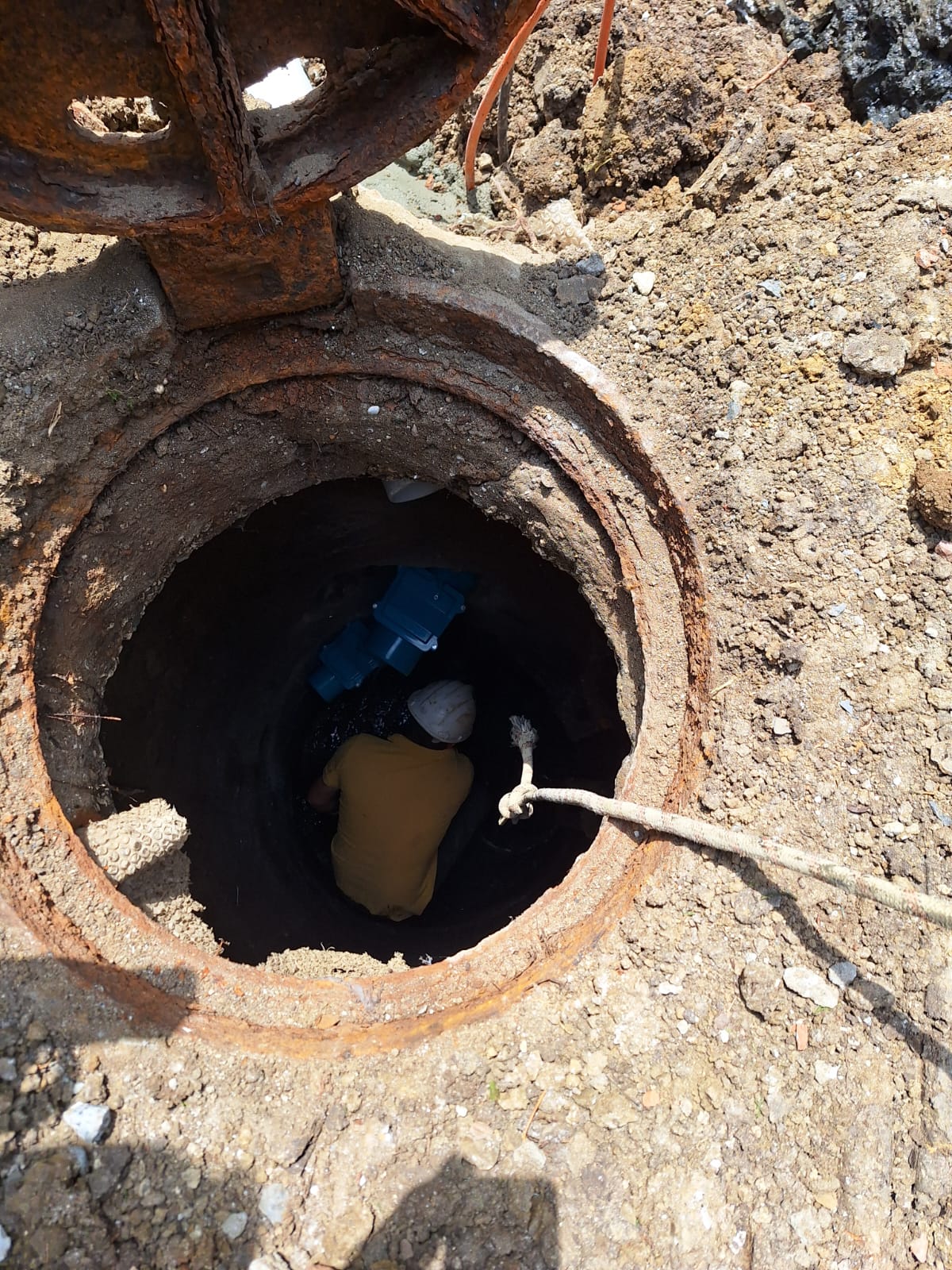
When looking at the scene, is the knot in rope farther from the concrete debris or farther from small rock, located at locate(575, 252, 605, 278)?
small rock, located at locate(575, 252, 605, 278)

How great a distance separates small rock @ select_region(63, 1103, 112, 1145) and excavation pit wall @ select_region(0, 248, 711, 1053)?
0.28m

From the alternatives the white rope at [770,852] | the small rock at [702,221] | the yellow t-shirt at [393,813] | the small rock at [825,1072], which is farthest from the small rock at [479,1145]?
the small rock at [702,221]

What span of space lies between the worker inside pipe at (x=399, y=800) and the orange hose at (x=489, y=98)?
9.30 ft

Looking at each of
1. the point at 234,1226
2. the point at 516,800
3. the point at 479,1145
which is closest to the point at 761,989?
the point at 479,1145

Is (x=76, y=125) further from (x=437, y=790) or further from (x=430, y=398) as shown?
(x=437, y=790)

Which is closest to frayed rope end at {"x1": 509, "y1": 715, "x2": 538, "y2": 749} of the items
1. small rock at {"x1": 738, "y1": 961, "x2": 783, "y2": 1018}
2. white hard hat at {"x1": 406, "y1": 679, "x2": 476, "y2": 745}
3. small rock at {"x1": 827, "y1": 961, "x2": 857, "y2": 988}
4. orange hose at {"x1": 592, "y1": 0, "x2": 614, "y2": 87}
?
white hard hat at {"x1": 406, "y1": 679, "x2": 476, "y2": 745}

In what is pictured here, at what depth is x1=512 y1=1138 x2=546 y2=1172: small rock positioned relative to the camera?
214 centimetres

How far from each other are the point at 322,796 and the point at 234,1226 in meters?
2.87

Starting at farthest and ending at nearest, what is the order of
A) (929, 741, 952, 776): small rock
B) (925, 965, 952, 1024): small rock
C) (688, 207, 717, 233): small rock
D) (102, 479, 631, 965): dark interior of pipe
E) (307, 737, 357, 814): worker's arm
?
(307, 737, 357, 814): worker's arm < (102, 479, 631, 965): dark interior of pipe < (688, 207, 717, 233): small rock < (929, 741, 952, 776): small rock < (925, 965, 952, 1024): small rock

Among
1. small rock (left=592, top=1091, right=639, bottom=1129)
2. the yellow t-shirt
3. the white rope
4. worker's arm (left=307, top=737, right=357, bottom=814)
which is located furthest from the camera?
worker's arm (left=307, top=737, right=357, bottom=814)

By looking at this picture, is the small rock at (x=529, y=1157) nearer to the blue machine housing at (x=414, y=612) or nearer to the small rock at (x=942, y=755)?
the small rock at (x=942, y=755)

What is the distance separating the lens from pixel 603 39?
2701 millimetres

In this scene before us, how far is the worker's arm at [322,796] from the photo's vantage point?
479 cm

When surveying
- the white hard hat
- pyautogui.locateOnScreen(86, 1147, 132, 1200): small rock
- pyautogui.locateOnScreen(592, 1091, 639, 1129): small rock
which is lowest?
the white hard hat
